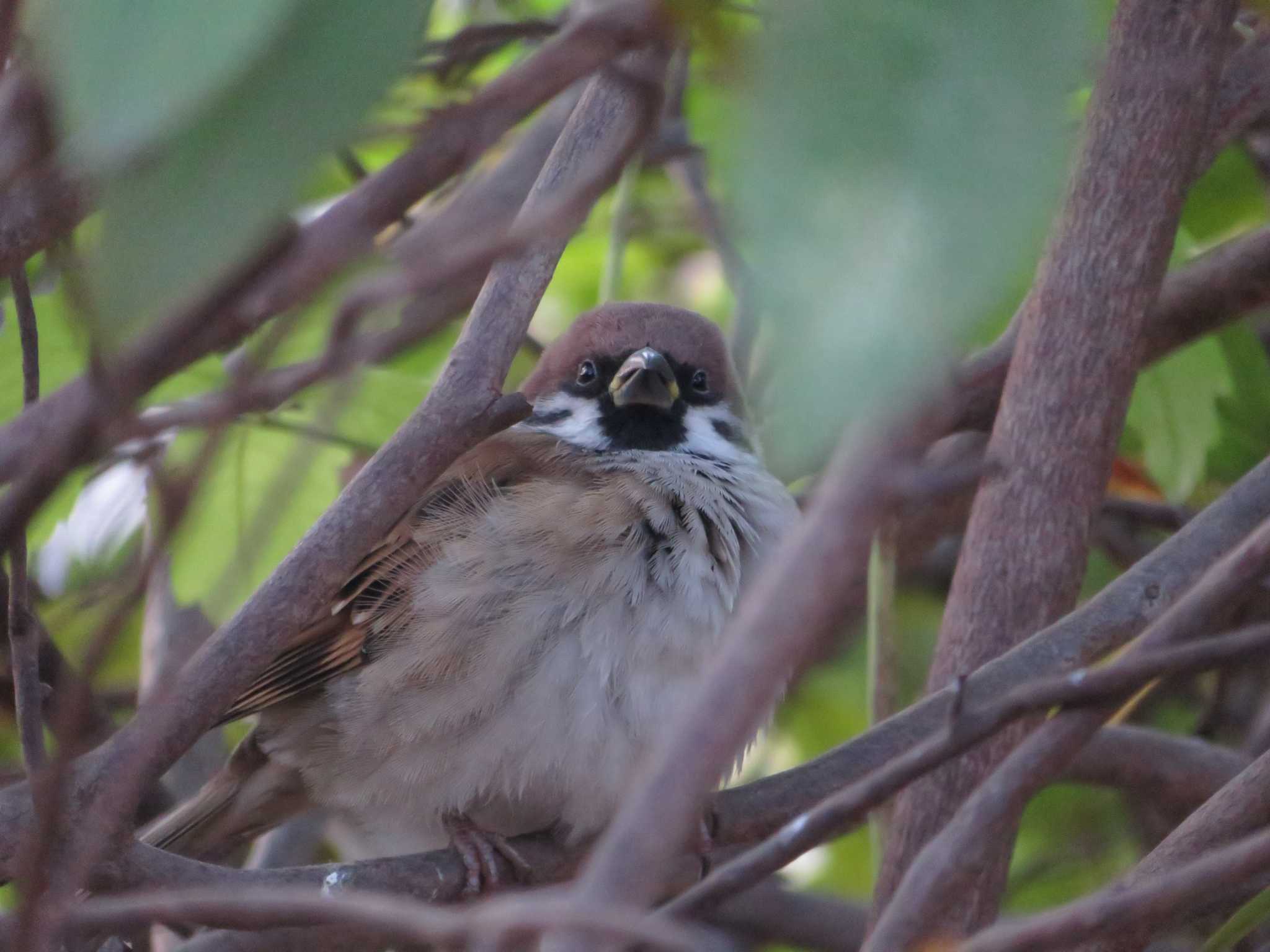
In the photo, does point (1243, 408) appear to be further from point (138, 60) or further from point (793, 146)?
point (138, 60)

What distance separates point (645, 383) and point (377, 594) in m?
0.69

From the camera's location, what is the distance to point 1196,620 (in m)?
1.45

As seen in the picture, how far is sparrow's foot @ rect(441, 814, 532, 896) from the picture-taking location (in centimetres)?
221

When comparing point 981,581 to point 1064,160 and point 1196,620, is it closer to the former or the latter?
point 1196,620

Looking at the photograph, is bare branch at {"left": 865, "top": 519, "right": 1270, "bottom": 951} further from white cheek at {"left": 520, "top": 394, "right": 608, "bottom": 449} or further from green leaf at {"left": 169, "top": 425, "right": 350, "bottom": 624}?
white cheek at {"left": 520, "top": 394, "right": 608, "bottom": 449}

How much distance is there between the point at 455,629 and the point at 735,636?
68.3 inches

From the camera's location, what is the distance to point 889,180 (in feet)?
1.88

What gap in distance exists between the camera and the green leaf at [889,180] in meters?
0.53

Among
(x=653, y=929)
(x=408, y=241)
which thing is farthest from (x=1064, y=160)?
(x=408, y=241)

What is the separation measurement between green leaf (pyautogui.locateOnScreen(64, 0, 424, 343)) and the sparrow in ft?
5.70

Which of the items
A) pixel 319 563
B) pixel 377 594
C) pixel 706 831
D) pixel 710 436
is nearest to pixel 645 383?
pixel 710 436

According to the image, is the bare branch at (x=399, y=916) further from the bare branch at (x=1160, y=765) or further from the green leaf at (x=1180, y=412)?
the green leaf at (x=1180, y=412)

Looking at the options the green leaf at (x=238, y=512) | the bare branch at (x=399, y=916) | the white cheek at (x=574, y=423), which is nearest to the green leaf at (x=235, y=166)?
the bare branch at (x=399, y=916)

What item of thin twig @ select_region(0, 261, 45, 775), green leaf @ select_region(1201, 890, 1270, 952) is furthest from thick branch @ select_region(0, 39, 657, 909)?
green leaf @ select_region(1201, 890, 1270, 952)
